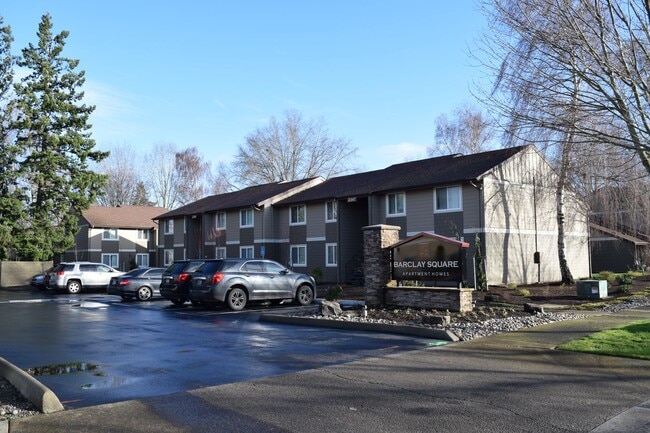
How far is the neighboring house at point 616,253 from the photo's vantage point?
39.9 metres

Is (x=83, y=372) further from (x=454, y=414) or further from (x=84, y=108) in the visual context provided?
(x=84, y=108)

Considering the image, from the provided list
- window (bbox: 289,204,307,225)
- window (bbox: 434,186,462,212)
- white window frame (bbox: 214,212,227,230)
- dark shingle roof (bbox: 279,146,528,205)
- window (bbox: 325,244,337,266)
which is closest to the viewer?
window (bbox: 434,186,462,212)

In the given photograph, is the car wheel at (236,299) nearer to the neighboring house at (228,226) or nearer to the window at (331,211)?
the window at (331,211)

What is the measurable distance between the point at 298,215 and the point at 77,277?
14.2 meters

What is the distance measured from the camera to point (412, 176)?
32750mm

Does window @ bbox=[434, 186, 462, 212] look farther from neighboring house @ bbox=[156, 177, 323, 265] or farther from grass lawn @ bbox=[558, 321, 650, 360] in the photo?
grass lawn @ bbox=[558, 321, 650, 360]

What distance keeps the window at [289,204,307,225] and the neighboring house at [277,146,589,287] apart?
0.22ft

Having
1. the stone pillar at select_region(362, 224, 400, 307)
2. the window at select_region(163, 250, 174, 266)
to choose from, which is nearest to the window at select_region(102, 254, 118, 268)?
the window at select_region(163, 250, 174, 266)

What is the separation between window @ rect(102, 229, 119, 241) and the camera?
180 feet

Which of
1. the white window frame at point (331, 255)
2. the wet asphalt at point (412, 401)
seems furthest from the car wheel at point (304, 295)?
the white window frame at point (331, 255)

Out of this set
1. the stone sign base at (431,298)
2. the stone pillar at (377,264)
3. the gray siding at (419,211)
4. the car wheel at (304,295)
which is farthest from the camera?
the gray siding at (419,211)

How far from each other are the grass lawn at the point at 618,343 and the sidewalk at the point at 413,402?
1.63ft

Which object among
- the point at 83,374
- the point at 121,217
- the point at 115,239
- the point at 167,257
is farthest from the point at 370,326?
the point at 121,217

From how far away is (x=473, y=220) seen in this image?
91.9 ft
